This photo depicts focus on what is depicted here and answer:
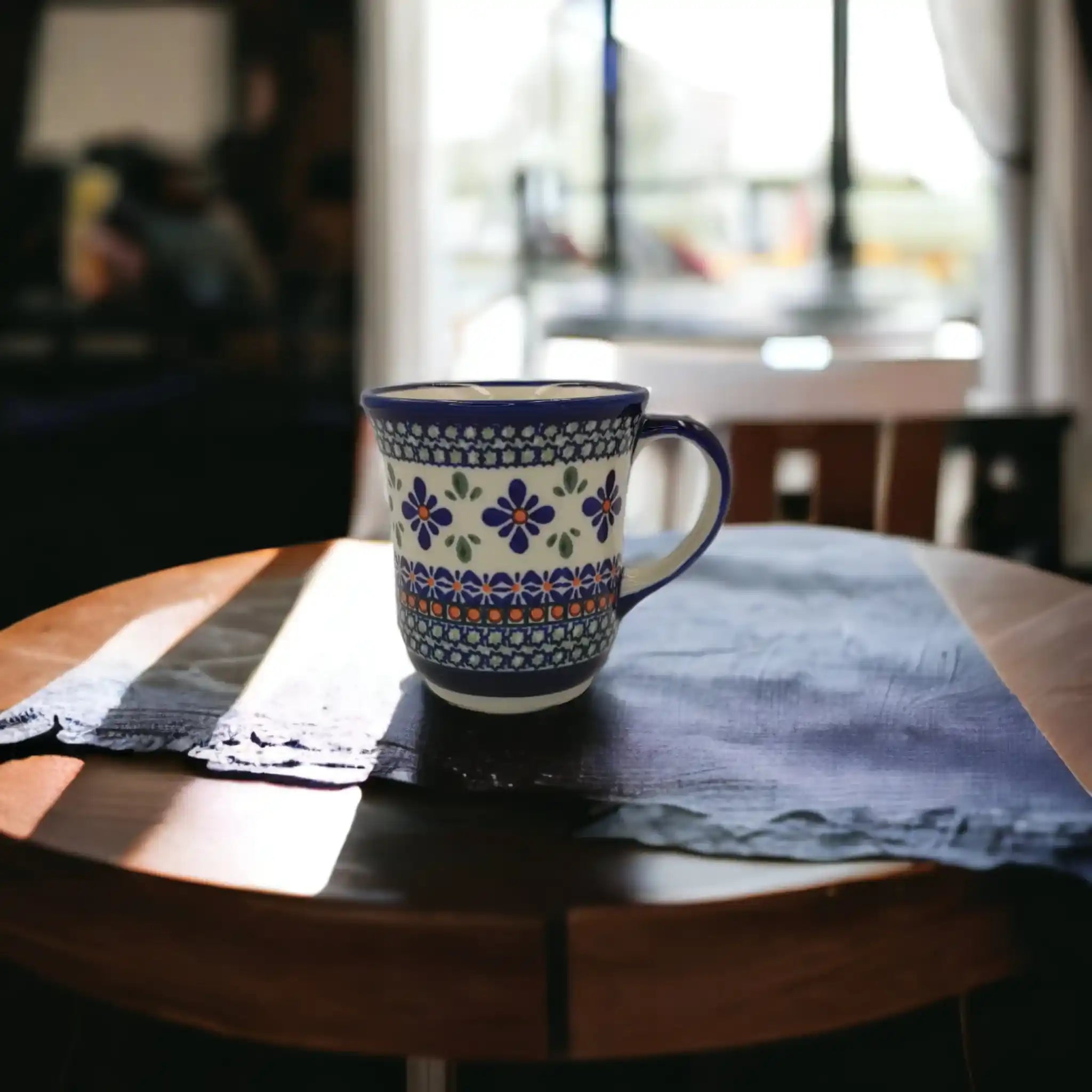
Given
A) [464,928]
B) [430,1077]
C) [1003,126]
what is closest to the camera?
Answer: [464,928]

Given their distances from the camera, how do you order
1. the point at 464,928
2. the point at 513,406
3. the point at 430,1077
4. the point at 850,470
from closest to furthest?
the point at 464,928
the point at 513,406
the point at 430,1077
the point at 850,470

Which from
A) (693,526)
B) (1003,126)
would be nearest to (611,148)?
(1003,126)

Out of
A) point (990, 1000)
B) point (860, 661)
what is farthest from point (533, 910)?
point (990, 1000)

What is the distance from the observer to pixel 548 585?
46cm

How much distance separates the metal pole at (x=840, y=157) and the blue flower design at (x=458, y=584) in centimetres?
287

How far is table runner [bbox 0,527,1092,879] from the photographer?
0.37 metres

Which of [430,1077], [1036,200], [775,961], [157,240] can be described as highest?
[1036,200]

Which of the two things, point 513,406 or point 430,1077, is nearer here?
point 513,406

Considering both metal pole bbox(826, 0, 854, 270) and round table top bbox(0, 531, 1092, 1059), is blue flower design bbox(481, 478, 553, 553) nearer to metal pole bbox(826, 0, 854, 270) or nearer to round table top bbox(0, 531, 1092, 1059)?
round table top bbox(0, 531, 1092, 1059)

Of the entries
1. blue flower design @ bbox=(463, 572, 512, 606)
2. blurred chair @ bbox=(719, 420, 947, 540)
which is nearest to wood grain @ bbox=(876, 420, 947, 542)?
Result: blurred chair @ bbox=(719, 420, 947, 540)

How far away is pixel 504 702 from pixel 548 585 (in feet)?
0.17

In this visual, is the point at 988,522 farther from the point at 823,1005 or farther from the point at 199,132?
the point at 823,1005

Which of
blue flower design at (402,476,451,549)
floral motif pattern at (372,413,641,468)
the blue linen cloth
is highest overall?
floral motif pattern at (372,413,641,468)

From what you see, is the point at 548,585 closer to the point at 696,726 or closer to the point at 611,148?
the point at 696,726
